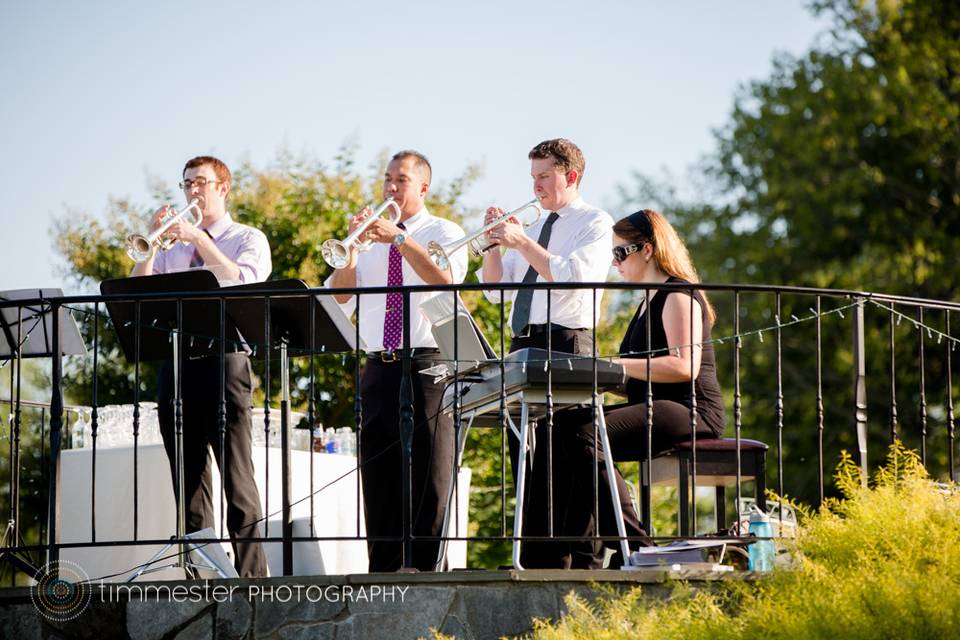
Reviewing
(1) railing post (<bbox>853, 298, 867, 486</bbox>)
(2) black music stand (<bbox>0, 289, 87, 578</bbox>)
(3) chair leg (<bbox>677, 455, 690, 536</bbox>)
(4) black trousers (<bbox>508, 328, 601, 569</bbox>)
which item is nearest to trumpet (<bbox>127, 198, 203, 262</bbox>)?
(2) black music stand (<bbox>0, 289, 87, 578</bbox>)

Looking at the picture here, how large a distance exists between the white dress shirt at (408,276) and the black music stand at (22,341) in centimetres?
121

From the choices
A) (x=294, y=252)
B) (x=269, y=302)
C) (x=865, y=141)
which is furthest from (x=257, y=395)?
(x=865, y=141)

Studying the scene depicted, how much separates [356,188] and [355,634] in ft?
22.8

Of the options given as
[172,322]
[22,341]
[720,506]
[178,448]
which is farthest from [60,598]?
[720,506]

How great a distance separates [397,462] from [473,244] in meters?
1.04

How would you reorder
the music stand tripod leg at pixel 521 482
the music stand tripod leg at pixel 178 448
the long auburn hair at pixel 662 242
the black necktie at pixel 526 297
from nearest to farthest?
the music stand tripod leg at pixel 521 482
the music stand tripod leg at pixel 178 448
the long auburn hair at pixel 662 242
the black necktie at pixel 526 297

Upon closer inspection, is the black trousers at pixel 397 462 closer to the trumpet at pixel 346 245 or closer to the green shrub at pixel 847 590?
the trumpet at pixel 346 245

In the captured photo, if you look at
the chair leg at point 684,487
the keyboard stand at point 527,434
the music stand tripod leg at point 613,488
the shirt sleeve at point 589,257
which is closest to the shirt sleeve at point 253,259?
the shirt sleeve at point 589,257

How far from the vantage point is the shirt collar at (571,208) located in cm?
643

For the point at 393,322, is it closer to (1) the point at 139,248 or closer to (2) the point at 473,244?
(2) the point at 473,244

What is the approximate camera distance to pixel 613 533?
5.95m

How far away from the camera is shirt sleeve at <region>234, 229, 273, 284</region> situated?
22.1 feet

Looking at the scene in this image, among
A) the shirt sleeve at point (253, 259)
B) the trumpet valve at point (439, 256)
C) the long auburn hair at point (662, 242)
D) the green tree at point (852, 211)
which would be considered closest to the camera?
the long auburn hair at point (662, 242)

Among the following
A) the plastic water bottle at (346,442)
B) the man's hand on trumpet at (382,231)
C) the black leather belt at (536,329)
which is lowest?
the plastic water bottle at (346,442)
